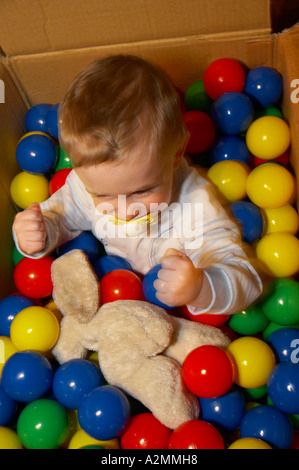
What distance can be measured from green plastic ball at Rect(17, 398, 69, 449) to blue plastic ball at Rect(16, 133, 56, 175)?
2.09 ft

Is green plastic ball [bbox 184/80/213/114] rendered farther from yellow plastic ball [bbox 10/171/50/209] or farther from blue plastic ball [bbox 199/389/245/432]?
blue plastic ball [bbox 199/389/245/432]

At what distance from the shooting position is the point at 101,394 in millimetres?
883

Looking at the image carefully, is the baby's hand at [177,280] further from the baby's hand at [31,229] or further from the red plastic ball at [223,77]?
the red plastic ball at [223,77]

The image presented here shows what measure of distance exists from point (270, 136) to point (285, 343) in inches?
20.9

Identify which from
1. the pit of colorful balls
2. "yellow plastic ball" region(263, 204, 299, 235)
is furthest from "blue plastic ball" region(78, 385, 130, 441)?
"yellow plastic ball" region(263, 204, 299, 235)

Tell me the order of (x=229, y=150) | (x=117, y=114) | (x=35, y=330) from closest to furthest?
(x=117, y=114)
(x=35, y=330)
(x=229, y=150)

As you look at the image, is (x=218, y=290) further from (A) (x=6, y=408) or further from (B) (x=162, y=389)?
(A) (x=6, y=408)

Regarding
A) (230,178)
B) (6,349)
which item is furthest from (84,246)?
(230,178)

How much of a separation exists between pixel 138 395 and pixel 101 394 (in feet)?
0.24

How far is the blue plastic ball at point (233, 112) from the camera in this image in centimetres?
130

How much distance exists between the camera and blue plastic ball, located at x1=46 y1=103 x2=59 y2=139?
1359 mm

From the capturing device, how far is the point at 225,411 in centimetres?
92

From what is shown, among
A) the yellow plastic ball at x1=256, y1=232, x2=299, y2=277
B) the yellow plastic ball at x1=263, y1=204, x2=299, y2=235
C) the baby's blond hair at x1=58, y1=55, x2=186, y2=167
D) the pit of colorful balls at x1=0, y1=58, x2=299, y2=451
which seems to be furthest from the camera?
the yellow plastic ball at x1=263, y1=204, x2=299, y2=235

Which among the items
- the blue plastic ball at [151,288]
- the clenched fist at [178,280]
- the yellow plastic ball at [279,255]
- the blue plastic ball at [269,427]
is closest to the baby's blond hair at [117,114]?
the clenched fist at [178,280]
